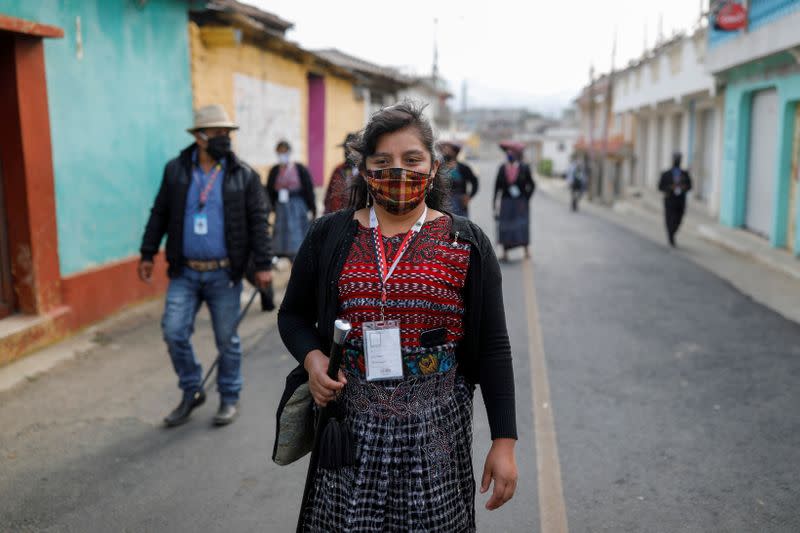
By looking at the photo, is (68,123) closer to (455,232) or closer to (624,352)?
(624,352)

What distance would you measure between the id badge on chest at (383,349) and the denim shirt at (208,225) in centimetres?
284

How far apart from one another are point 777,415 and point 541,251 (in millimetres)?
9068

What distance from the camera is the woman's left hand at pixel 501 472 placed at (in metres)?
2.39

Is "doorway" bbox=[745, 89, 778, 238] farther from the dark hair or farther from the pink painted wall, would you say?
the dark hair

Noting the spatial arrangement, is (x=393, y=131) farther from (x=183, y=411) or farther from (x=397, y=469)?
(x=183, y=411)

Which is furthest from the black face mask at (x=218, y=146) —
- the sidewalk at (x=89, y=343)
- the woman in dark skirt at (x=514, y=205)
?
the woman in dark skirt at (x=514, y=205)

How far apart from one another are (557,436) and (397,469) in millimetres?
2833

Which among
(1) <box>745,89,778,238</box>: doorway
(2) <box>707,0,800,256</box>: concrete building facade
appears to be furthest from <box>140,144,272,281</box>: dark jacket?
(1) <box>745,89,778,238</box>: doorway

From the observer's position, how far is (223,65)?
1146 cm

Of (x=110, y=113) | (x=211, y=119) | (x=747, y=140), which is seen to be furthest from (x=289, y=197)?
(x=747, y=140)

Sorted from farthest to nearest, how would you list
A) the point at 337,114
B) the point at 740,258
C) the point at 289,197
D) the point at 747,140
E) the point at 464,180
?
the point at 337,114
the point at 747,140
the point at 740,258
the point at 464,180
the point at 289,197

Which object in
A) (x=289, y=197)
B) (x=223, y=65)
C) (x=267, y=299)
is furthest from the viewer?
(x=223, y=65)

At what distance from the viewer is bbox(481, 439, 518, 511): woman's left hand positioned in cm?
239

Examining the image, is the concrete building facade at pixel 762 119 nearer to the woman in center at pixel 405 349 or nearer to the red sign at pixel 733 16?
the red sign at pixel 733 16
